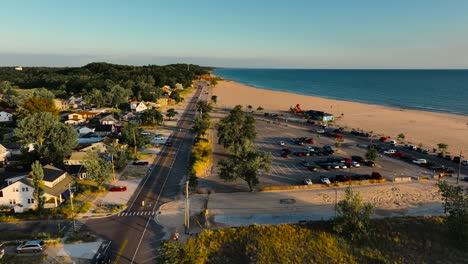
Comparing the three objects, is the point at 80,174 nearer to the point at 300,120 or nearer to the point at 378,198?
the point at 378,198

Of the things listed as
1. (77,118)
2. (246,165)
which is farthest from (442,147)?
(77,118)

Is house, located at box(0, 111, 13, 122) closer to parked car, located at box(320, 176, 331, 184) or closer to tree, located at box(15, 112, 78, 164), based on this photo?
tree, located at box(15, 112, 78, 164)

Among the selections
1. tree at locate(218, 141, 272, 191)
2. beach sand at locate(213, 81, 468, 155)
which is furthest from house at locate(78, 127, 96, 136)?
beach sand at locate(213, 81, 468, 155)

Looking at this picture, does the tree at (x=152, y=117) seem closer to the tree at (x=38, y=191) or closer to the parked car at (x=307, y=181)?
the tree at (x=38, y=191)

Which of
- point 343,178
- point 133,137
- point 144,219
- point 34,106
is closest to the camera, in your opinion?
point 144,219

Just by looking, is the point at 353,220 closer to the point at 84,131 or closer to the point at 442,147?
the point at 442,147
